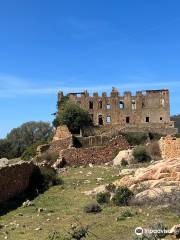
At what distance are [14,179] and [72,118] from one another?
37.7m

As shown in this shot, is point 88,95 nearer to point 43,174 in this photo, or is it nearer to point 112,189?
point 43,174

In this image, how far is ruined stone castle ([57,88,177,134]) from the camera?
65.0 m

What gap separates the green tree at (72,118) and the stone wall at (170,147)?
25.9 meters

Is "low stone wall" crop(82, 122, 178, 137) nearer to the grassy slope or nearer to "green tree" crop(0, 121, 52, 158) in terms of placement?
"green tree" crop(0, 121, 52, 158)

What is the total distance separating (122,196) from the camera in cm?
1691

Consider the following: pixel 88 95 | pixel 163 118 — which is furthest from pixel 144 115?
pixel 88 95

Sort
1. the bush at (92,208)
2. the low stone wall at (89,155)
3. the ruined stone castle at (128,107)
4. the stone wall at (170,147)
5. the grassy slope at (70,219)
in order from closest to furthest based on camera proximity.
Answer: the grassy slope at (70,219), the bush at (92,208), the stone wall at (170,147), the low stone wall at (89,155), the ruined stone castle at (128,107)

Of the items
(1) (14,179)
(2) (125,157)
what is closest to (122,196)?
(1) (14,179)

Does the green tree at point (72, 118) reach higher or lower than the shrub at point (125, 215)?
higher

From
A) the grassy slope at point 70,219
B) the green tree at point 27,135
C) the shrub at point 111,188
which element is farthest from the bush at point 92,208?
the green tree at point 27,135

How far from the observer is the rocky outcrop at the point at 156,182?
53.6 feet

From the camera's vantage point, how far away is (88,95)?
65875 mm

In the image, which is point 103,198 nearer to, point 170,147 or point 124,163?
point 124,163

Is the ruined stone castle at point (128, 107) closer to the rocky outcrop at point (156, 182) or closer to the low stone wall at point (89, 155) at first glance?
the low stone wall at point (89, 155)
